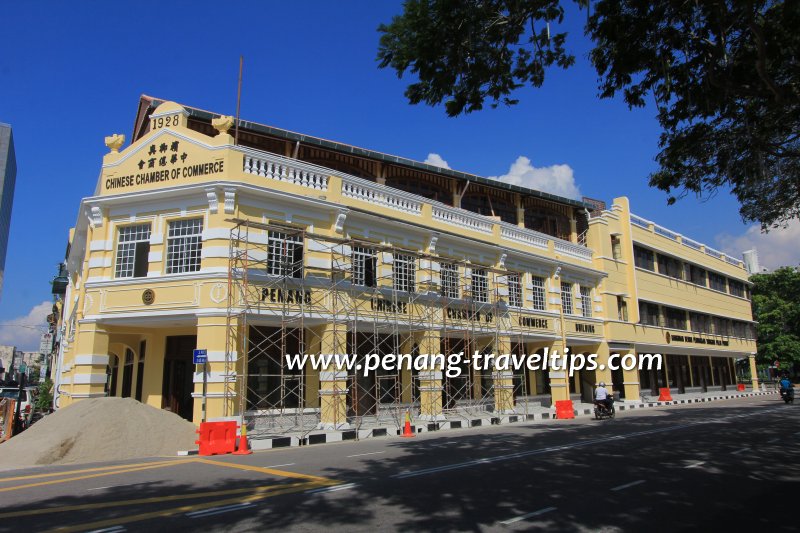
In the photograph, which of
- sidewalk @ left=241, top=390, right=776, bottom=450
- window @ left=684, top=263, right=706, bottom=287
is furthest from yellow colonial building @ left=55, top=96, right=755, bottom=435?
window @ left=684, top=263, right=706, bottom=287

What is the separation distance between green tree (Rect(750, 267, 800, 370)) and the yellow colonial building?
→ 37591 millimetres

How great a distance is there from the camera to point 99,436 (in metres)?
14.7

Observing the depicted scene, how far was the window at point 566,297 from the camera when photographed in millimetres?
31339

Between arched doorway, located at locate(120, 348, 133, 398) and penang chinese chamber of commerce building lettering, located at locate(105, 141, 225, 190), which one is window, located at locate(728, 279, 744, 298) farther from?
arched doorway, located at locate(120, 348, 133, 398)

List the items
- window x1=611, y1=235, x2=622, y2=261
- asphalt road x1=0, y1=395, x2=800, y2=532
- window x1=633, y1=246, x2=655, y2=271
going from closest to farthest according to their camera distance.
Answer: asphalt road x1=0, y1=395, x2=800, y2=532
window x1=611, y1=235, x2=622, y2=261
window x1=633, y1=246, x2=655, y2=271

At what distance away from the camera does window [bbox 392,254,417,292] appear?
2269 cm

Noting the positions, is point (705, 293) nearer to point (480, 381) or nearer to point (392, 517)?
point (480, 381)

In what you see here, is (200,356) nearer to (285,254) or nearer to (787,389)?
(285,254)

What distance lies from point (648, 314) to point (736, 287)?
21788 mm

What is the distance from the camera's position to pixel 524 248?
28828 millimetres

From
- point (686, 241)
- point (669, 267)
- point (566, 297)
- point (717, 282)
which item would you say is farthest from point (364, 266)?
point (717, 282)

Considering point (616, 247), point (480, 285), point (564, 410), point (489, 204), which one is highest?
point (489, 204)

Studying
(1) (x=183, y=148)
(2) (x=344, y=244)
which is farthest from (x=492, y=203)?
(1) (x=183, y=148)

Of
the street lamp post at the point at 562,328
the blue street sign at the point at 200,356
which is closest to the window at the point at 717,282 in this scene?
the street lamp post at the point at 562,328
